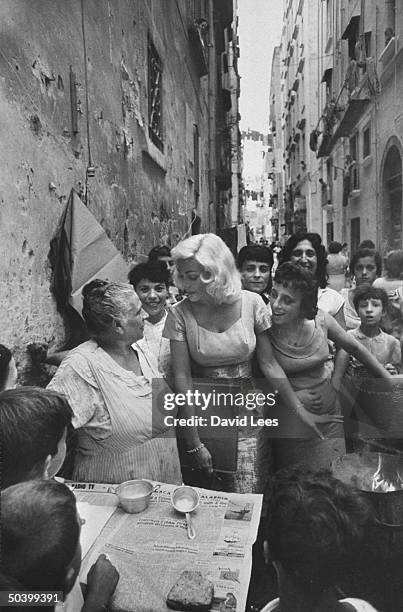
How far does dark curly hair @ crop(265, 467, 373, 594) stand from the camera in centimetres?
112

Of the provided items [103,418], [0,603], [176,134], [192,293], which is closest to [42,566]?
[0,603]

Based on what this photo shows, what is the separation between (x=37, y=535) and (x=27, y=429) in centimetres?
28

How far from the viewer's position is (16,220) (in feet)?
6.47

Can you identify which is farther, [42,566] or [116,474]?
[116,474]

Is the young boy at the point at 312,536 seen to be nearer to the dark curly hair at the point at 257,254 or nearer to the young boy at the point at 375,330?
the dark curly hair at the point at 257,254

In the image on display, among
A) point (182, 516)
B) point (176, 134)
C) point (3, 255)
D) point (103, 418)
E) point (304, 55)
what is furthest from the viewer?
point (176, 134)

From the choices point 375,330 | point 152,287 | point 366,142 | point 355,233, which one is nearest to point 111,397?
point 152,287

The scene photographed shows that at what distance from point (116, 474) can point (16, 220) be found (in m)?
1.07

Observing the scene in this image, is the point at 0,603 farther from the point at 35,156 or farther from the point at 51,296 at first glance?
the point at 35,156

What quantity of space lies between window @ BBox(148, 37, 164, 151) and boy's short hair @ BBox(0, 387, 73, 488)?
12.2ft

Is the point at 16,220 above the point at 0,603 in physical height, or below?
above

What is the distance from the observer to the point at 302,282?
6.03ft

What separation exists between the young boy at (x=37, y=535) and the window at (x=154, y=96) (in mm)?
3992

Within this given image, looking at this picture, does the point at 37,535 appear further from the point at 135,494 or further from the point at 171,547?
the point at 135,494
